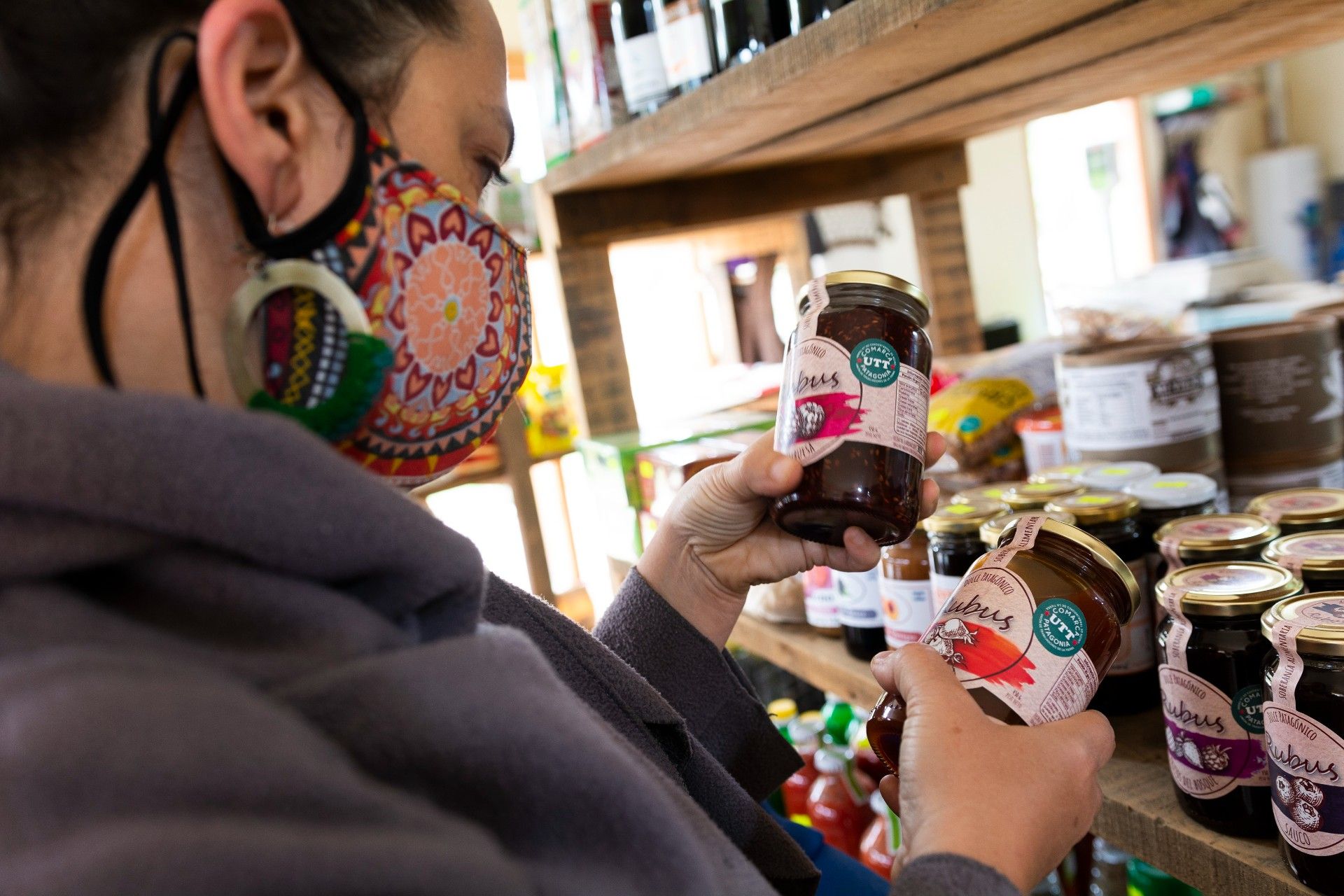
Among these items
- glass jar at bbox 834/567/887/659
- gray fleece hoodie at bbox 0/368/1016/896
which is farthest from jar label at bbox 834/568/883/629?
gray fleece hoodie at bbox 0/368/1016/896

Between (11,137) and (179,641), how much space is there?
0.27m

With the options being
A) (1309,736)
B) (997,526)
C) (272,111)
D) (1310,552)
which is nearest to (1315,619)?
(1309,736)

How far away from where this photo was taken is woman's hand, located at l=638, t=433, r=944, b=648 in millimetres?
932

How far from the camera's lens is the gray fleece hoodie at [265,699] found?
369mm

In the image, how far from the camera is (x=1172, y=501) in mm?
890

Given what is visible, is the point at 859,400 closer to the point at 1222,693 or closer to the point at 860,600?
the point at 1222,693

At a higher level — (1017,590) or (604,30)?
(604,30)

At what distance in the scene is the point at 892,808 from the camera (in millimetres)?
672

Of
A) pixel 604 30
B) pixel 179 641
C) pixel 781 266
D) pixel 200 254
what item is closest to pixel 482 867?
A: pixel 179 641

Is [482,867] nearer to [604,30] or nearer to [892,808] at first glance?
[892,808]

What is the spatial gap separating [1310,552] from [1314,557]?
0.7 inches

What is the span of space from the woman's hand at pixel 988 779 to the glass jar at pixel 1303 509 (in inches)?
13.2

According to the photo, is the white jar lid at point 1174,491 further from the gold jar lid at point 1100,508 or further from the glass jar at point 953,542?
the glass jar at point 953,542

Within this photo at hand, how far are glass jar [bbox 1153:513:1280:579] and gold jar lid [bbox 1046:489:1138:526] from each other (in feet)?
0.10
